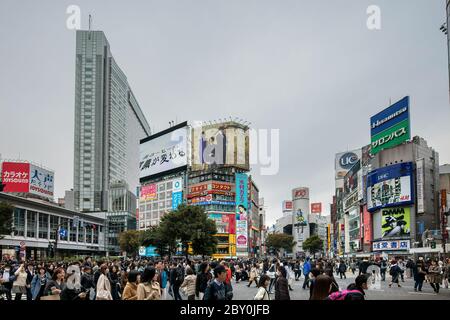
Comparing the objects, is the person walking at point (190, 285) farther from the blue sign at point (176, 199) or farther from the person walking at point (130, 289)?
the blue sign at point (176, 199)

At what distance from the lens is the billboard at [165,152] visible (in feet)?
382

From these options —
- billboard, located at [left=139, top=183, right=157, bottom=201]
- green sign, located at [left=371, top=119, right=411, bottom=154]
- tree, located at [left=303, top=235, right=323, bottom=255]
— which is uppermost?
green sign, located at [left=371, top=119, right=411, bottom=154]

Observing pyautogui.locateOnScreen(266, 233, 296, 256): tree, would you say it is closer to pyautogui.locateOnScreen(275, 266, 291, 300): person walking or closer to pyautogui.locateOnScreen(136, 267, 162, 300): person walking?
pyautogui.locateOnScreen(275, 266, 291, 300): person walking

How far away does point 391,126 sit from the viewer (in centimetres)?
8081

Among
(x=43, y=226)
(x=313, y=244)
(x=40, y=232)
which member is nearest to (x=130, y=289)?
(x=40, y=232)

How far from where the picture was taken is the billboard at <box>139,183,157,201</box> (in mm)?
→ 124625

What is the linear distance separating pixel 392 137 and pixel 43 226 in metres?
59.5

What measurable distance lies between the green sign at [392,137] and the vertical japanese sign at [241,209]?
1348 inches

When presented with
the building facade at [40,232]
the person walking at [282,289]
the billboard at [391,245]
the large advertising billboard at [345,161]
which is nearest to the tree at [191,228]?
the building facade at [40,232]

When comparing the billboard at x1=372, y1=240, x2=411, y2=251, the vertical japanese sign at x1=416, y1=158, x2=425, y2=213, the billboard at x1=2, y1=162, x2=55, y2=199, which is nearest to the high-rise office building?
the billboard at x1=2, y1=162, x2=55, y2=199

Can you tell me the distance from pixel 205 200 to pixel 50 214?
3357 centimetres

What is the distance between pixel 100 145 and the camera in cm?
16312
